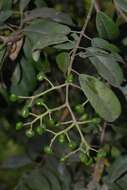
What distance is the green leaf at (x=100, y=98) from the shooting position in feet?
3.11

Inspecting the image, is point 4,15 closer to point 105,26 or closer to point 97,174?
point 105,26

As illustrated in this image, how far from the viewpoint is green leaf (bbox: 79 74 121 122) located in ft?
3.11

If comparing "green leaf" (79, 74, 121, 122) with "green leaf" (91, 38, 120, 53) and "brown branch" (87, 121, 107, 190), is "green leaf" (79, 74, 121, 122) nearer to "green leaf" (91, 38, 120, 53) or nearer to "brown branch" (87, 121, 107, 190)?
"green leaf" (91, 38, 120, 53)

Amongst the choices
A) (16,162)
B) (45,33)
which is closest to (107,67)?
(45,33)

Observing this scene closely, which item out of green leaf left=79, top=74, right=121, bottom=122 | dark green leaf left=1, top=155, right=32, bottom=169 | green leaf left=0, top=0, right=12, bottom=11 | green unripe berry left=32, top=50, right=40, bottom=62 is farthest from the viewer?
dark green leaf left=1, top=155, right=32, bottom=169

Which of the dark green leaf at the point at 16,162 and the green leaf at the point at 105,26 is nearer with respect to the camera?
the green leaf at the point at 105,26

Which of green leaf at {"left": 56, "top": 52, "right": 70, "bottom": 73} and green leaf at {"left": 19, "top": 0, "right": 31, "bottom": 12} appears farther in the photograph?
green leaf at {"left": 19, "top": 0, "right": 31, "bottom": 12}

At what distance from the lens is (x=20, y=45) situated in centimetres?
114

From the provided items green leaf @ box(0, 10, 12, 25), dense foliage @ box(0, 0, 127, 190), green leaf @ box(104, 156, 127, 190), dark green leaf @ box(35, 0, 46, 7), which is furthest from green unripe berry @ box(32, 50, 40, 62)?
green leaf @ box(104, 156, 127, 190)

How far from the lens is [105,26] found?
107cm

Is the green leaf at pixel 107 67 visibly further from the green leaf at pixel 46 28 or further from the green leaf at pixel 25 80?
the green leaf at pixel 25 80

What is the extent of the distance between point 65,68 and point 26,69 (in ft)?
0.84

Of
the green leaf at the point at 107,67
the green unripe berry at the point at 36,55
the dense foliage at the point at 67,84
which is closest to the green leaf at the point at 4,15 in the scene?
the dense foliage at the point at 67,84

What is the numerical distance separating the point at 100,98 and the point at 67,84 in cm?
7
